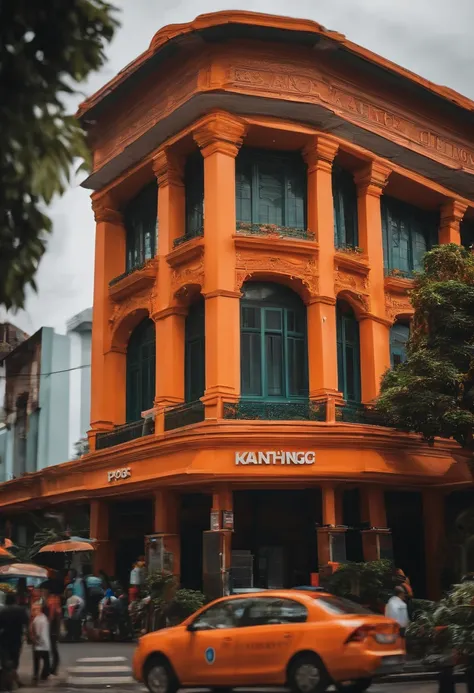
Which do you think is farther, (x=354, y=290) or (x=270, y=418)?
(x=354, y=290)

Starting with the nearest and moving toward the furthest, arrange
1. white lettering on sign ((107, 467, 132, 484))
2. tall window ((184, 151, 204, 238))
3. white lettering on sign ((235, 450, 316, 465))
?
white lettering on sign ((235, 450, 316, 465)) → white lettering on sign ((107, 467, 132, 484)) → tall window ((184, 151, 204, 238))

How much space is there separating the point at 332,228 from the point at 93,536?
11235mm

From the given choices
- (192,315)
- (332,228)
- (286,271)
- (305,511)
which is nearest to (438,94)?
(332,228)

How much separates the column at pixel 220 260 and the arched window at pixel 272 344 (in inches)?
40.5

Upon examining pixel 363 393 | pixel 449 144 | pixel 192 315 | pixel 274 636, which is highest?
pixel 449 144

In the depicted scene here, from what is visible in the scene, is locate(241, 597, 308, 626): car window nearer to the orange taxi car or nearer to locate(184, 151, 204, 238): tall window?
the orange taxi car

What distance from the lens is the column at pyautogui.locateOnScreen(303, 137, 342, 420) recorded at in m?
24.4

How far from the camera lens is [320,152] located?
25.5m

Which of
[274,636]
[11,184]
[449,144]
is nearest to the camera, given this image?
[11,184]

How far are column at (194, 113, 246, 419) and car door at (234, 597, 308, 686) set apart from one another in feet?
32.2

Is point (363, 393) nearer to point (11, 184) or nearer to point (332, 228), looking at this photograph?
point (332, 228)

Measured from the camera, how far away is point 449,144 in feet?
96.2

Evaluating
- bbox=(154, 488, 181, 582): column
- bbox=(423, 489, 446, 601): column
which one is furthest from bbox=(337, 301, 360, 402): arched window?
bbox=(154, 488, 181, 582): column

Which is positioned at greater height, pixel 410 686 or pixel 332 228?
pixel 332 228
